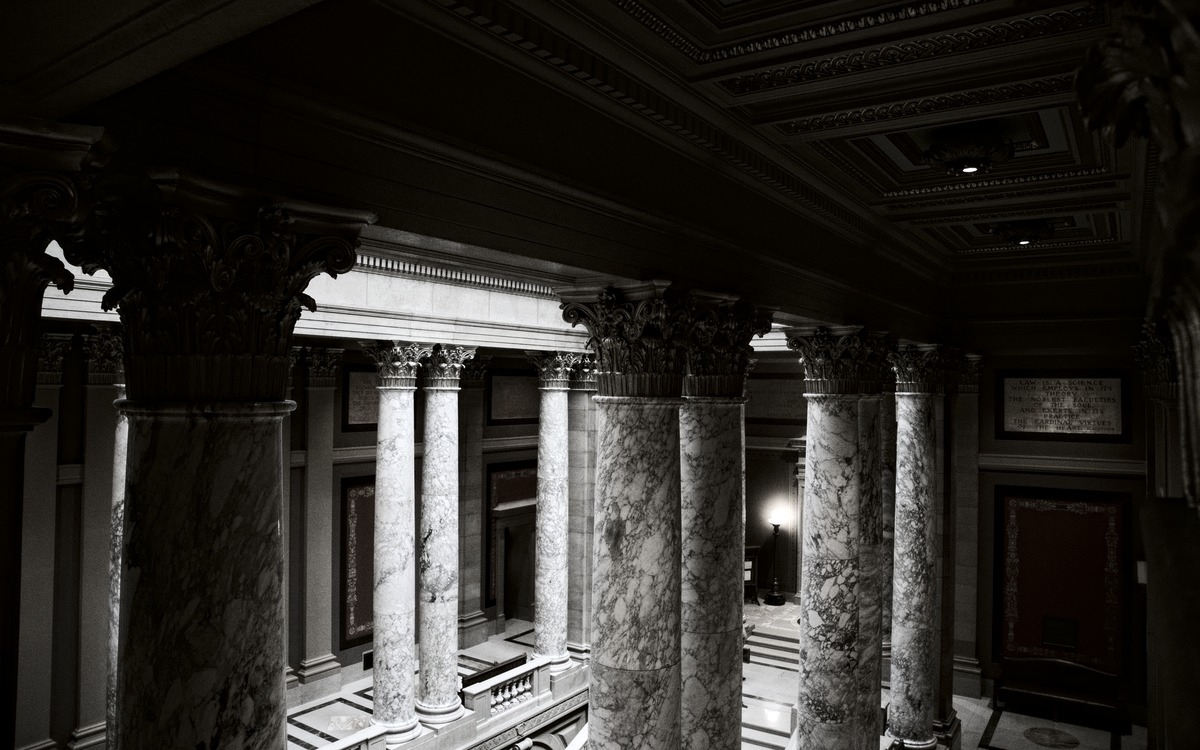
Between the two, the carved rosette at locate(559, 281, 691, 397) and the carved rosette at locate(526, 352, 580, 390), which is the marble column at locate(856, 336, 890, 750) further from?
the carved rosette at locate(526, 352, 580, 390)

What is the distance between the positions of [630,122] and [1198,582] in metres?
4.38

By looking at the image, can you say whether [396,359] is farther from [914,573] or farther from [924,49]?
[914,573]

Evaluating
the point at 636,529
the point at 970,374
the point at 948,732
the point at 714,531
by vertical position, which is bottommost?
the point at 948,732

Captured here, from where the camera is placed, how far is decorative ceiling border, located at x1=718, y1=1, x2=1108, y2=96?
4.12 meters


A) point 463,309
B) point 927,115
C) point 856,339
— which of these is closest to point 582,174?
point 927,115

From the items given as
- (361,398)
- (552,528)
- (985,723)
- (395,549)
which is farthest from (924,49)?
(361,398)

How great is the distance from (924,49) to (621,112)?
1726 millimetres

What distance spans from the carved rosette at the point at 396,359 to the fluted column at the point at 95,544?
3.05 meters

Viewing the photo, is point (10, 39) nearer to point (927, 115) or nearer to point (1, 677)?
point (1, 677)

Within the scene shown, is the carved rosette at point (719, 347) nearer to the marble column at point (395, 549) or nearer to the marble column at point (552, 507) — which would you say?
the marble column at point (395, 549)

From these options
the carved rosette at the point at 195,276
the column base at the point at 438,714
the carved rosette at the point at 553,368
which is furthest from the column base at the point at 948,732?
the carved rosette at the point at 195,276

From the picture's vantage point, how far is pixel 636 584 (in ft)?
16.8

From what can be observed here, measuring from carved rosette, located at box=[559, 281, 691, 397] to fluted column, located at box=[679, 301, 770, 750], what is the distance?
2.10 ft

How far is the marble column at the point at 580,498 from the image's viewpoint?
44.9 feet
